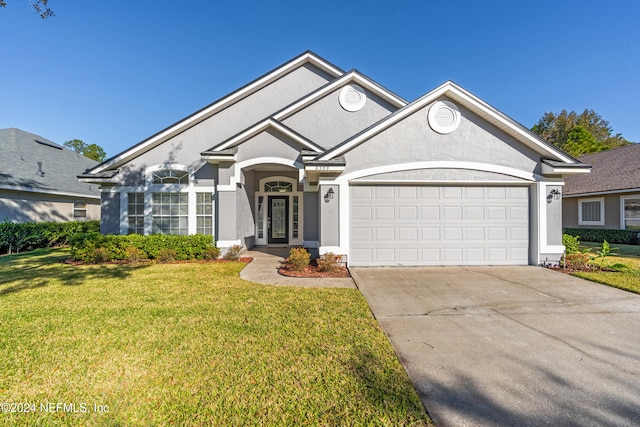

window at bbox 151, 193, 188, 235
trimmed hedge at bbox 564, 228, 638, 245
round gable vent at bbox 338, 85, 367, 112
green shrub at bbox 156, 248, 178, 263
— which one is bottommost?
green shrub at bbox 156, 248, 178, 263

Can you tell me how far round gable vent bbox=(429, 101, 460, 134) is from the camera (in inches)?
319

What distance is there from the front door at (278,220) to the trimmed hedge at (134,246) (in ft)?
12.1

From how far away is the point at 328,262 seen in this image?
7750mm

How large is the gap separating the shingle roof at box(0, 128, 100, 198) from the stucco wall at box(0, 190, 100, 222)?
502 mm

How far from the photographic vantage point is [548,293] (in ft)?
19.5

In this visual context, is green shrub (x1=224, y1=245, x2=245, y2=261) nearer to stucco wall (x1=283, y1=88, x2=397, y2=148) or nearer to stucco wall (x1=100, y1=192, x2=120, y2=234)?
stucco wall (x1=100, y1=192, x2=120, y2=234)

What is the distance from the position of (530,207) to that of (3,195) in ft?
73.7

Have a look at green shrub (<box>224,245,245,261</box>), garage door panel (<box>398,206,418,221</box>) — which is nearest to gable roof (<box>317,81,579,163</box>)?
garage door panel (<box>398,206,418,221</box>)

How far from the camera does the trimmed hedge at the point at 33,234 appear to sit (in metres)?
11.8

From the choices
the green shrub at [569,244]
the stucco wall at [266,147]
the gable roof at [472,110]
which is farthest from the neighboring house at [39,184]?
the green shrub at [569,244]

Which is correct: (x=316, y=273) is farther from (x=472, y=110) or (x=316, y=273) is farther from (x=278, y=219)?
(x=472, y=110)

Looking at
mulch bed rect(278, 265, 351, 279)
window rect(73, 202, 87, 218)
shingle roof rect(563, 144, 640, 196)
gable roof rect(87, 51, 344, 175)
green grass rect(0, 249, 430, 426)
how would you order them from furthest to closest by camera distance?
window rect(73, 202, 87, 218) → shingle roof rect(563, 144, 640, 196) → gable roof rect(87, 51, 344, 175) → mulch bed rect(278, 265, 351, 279) → green grass rect(0, 249, 430, 426)

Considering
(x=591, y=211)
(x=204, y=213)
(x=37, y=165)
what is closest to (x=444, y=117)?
(x=204, y=213)

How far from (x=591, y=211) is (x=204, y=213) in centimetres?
2152
